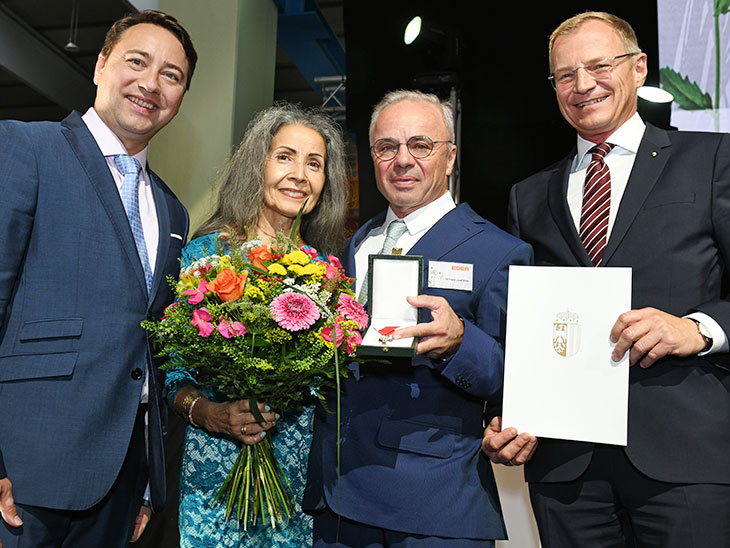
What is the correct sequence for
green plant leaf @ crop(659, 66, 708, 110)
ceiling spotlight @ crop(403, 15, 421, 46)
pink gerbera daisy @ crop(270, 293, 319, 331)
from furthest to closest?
1. ceiling spotlight @ crop(403, 15, 421, 46)
2. green plant leaf @ crop(659, 66, 708, 110)
3. pink gerbera daisy @ crop(270, 293, 319, 331)

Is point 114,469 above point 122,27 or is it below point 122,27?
below

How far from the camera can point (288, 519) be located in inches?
79.9

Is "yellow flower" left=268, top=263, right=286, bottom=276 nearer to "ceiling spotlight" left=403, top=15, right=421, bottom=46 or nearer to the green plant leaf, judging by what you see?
the green plant leaf

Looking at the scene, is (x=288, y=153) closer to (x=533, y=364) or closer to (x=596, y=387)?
(x=533, y=364)

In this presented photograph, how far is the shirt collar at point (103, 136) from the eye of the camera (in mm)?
2107

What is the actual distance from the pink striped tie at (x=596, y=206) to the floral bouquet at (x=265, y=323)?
0.76 meters

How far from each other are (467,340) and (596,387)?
1.20ft

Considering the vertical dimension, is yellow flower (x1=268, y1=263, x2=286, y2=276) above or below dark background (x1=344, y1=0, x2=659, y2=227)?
below

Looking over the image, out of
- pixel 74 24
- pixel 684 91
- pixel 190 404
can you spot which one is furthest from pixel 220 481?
pixel 74 24

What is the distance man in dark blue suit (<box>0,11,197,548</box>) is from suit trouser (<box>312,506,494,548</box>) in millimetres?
540

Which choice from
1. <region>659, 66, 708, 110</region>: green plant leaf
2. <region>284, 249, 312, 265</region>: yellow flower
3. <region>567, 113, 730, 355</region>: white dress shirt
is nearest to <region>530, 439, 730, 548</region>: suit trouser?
<region>567, 113, 730, 355</region>: white dress shirt

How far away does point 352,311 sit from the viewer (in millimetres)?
1763

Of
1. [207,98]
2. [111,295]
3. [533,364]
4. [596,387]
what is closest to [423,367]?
[533,364]

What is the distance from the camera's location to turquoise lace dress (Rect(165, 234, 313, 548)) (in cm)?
202
